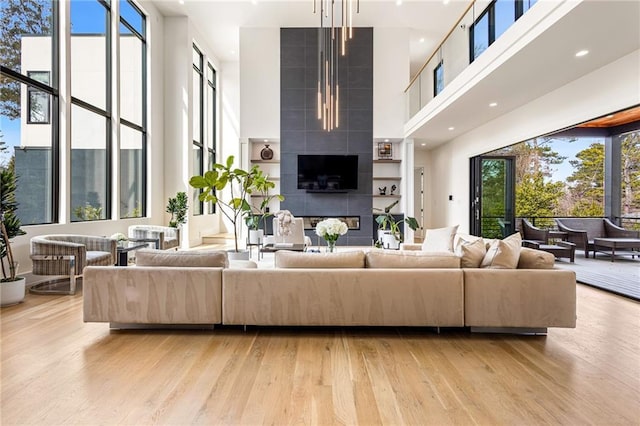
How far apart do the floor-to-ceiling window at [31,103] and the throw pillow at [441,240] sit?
5.53 m

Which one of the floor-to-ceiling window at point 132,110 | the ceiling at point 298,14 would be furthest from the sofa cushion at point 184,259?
the ceiling at point 298,14

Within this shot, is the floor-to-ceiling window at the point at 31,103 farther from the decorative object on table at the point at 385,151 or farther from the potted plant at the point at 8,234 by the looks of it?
the decorative object on table at the point at 385,151

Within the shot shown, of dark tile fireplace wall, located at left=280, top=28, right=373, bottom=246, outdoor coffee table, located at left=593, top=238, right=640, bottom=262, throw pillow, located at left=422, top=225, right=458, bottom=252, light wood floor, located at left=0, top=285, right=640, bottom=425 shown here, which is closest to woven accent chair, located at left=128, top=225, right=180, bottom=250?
light wood floor, located at left=0, top=285, right=640, bottom=425

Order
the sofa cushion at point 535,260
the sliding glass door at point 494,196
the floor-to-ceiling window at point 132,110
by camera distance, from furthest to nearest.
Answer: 1. the sliding glass door at point 494,196
2. the floor-to-ceiling window at point 132,110
3. the sofa cushion at point 535,260

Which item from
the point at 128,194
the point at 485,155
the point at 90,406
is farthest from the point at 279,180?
the point at 90,406

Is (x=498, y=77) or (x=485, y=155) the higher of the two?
(x=498, y=77)

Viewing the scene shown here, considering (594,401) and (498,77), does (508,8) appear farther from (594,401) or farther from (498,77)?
(594,401)

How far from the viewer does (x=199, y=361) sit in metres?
2.43

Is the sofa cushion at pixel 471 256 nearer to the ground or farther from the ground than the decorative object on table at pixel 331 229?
nearer to the ground

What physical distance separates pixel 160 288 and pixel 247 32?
811 centimetres

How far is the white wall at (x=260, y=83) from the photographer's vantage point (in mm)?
8898

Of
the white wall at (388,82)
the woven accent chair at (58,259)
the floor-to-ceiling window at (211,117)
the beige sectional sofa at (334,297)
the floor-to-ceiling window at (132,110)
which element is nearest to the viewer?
the beige sectional sofa at (334,297)

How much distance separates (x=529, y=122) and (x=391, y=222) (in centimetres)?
313

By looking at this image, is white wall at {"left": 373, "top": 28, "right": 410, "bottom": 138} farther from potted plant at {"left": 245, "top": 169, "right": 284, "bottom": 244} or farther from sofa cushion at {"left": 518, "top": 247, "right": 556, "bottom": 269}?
sofa cushion at {"left": 518, "top": 247, "right": 556, "bottom": 269}
